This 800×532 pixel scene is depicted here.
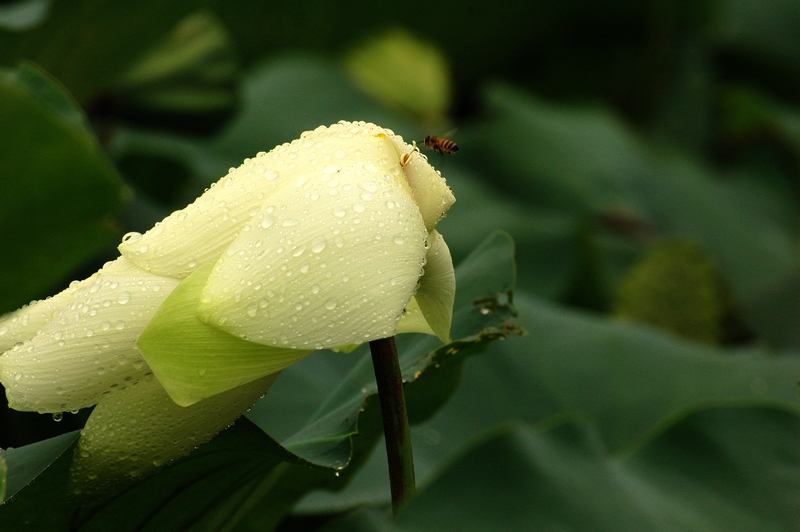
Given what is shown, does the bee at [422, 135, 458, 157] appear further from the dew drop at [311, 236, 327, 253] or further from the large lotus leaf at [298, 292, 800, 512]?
the large lotus leaf at [298, 292, 800, 512]

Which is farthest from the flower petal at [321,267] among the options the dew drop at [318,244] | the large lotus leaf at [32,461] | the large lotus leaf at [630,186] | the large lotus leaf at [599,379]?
the large lotus leaf at [630,186]

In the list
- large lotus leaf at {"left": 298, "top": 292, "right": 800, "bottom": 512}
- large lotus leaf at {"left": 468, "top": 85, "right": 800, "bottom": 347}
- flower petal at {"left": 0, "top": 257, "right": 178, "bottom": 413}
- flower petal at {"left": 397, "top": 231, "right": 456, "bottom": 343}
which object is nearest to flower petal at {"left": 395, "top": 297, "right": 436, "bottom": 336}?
flower petal at {"left": 397, "top": 231, "right": 456, "bottom": 343}

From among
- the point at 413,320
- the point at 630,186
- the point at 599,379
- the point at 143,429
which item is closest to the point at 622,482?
the point at 413,320

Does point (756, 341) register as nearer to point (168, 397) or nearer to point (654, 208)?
point (654, 208)

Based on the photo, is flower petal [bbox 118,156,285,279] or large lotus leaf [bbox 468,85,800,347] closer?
flower petal [bbox 118,156,285,279]

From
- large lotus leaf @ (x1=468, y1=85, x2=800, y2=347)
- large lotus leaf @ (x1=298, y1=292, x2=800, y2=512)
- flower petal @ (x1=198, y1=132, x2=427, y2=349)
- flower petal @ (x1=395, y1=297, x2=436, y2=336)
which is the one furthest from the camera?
large lotus leaf @ (x1=468, y1=85, x2=800, y2=347)

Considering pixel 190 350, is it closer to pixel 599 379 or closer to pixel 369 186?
pixel 369 186

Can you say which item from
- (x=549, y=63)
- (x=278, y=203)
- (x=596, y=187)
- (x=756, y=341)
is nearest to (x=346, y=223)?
(x=278, y=203)
